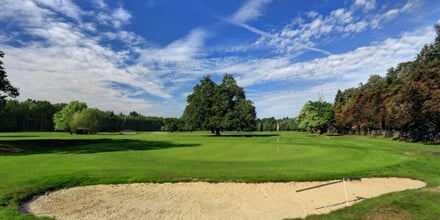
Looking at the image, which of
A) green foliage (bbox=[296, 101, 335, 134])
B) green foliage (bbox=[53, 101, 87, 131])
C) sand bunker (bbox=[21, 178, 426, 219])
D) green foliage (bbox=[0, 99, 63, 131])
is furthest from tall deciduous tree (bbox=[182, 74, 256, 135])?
green foliage (bbox=[0, 99, 63, 131])

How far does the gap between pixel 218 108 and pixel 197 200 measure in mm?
50656

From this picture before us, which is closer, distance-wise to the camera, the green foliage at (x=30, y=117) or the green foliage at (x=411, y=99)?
the green foliage at (x=411, y=99)

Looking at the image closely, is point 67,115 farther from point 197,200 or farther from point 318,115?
point 197,200

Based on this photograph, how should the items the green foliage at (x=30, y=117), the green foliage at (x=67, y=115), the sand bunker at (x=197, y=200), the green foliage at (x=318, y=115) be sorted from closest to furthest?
1. the sand bunker at (x=197, y=200)
2. the green foliage at (x=318, y=115)
3. the green foliage at (x=67, y=115)
4. the green foliage at (x=30, y=117)

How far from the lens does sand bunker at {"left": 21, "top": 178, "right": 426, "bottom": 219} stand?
870 cm

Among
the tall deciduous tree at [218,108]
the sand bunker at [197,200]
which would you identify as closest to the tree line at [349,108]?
the tall deciduous tree at [218,108]

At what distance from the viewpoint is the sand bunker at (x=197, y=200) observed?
8695 millimetres

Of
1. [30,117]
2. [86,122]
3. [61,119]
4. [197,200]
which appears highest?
[30,117]

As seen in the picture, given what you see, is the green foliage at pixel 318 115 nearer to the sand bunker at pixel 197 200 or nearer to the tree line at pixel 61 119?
the tree line at pixel 61 119

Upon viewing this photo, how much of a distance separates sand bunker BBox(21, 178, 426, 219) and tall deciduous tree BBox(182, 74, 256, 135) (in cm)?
4672

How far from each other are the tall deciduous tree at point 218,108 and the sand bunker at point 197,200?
153 feet

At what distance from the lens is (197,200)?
10.1 m

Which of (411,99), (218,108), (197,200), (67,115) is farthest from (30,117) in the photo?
(197,200)

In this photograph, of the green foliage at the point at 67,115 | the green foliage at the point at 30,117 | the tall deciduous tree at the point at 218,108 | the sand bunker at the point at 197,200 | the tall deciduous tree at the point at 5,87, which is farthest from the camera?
the green foliage at the point at 30,117
